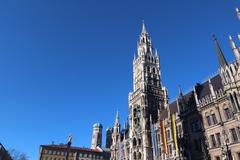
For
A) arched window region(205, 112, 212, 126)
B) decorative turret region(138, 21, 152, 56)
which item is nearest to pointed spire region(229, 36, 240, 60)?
arched window region(205, 112, 212, 126)

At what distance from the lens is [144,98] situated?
60469 mm

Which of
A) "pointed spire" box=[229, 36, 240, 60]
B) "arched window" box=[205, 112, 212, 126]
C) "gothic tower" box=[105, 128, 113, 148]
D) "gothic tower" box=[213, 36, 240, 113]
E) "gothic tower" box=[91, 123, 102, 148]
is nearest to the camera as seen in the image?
"gothic tower" box=[213, 36, 240, 113]

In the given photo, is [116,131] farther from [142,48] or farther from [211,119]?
[211,119]

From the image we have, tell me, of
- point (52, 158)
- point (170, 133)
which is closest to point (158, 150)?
point (170, 133)

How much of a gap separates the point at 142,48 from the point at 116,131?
103 feet

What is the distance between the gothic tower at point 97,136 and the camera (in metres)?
144

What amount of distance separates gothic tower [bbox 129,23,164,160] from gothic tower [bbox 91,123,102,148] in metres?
86.2

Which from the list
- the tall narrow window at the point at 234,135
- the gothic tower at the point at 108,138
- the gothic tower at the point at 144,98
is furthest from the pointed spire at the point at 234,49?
the gothic tower at the point at 108,138

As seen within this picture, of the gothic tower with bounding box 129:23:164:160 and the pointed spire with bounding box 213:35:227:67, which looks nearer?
the pointed spire with bounding box 213:35:227:67

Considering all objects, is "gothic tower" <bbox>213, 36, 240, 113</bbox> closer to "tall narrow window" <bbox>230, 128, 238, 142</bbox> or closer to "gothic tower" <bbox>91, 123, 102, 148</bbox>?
"tall narrow window" <bbox>230, 128, 238, 142</bbox>

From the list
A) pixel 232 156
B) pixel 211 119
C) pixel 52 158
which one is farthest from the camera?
pixel 52 158

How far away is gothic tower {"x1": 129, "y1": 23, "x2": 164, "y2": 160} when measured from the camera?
54.5m

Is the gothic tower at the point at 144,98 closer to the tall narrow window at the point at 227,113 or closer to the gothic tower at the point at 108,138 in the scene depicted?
the tall narrow window at the point at 227,113

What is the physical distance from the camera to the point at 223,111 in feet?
119
